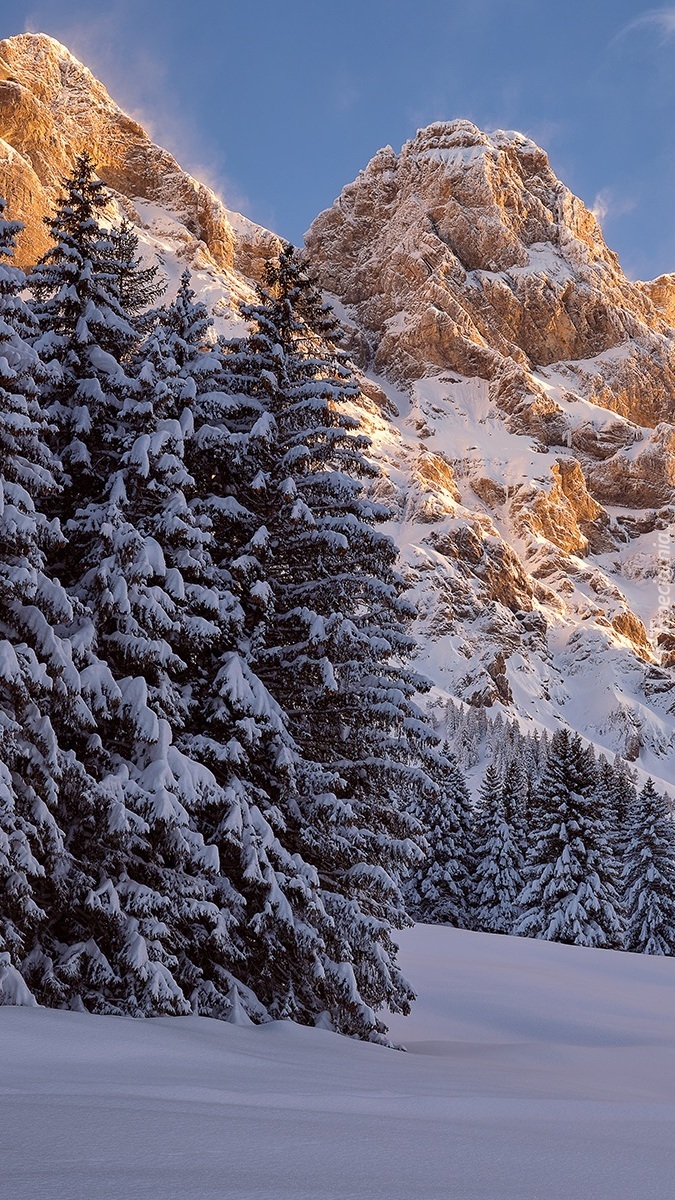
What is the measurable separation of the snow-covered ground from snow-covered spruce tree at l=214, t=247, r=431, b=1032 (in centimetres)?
170

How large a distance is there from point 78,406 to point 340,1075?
22.9ft

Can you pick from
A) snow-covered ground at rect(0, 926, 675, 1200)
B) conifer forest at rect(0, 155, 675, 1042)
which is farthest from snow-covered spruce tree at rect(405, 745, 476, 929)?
snow-covered ground at rect(0, 926, 675, 1200)

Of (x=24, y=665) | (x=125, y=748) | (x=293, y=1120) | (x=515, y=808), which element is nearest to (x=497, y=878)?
(x=515, y=808)

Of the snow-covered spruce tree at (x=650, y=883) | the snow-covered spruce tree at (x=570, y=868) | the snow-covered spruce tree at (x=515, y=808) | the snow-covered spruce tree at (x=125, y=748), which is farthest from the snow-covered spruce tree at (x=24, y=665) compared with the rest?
the snow-covered spruce tree at (x=515, y=808)

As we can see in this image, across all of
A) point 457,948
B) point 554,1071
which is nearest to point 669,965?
point 457,948

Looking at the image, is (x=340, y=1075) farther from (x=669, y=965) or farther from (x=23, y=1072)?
(x=669, y=965)

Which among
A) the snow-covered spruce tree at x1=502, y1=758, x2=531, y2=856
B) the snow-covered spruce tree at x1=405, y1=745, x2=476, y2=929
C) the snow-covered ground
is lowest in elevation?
the snow-covered ground

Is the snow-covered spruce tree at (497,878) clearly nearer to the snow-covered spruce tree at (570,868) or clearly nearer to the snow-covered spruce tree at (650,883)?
the snow-covered spruce tree at (570,868)

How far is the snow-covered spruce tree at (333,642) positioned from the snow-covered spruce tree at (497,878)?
25.6m

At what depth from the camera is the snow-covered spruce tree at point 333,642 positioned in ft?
29.2

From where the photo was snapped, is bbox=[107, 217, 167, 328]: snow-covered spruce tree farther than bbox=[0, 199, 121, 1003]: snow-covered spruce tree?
Yes

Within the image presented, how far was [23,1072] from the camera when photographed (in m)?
3.48

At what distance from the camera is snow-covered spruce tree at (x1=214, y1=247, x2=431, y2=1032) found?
29.2 ft

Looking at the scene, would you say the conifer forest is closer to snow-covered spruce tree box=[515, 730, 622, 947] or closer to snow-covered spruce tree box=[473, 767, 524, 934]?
snow-covered spruce tree box=[515, 730, 622, 947]
